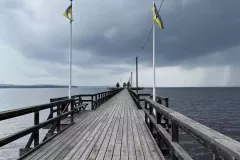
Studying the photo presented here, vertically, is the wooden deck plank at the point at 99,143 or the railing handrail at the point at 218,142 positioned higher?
the railing handrail at the point at 218,142

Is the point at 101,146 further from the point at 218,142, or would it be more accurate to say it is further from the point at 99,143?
the point at 218,142

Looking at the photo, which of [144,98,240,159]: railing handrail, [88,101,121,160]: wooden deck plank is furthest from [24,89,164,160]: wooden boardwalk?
[144,98,240,159]: railing handrail

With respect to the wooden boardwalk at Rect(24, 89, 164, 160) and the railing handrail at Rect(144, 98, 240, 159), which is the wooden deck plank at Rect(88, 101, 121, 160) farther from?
the railing handrail at Rect(144, 98, 240, 159)

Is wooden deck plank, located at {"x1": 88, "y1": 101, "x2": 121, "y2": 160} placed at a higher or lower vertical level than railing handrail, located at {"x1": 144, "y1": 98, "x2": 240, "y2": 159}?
lower

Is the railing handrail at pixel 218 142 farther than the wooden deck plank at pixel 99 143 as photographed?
No

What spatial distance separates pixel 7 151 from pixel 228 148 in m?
11.9

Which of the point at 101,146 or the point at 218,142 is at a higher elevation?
the point at 218,142

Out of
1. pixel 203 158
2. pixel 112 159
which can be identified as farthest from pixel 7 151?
pixel 203 158

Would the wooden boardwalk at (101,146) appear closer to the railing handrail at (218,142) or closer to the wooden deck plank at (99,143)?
the wooden deck plank at (99,143)

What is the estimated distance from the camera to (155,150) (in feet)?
13.8

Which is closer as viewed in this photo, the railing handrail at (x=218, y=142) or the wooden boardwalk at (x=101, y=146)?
the railing handrail at (x=218, y=142)

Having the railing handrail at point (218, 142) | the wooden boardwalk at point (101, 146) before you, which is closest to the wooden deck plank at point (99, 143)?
the wooden boardwalk at point (101, 146)

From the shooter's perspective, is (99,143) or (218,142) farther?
(99,143)

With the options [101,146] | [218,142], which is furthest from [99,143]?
[218,142]
